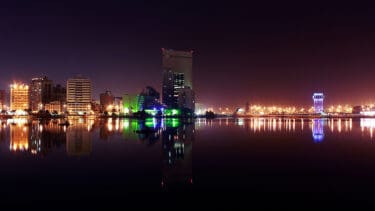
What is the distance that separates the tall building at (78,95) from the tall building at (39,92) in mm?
9329

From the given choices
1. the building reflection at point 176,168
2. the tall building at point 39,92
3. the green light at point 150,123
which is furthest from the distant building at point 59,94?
the building reflection at point 176,168

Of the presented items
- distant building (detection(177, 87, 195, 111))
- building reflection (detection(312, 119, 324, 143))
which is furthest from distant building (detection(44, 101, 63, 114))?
building reflection (detection(312, 119, 324, 143))

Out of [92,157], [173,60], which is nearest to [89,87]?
[173,60]

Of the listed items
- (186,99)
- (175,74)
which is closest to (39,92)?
(175,74)

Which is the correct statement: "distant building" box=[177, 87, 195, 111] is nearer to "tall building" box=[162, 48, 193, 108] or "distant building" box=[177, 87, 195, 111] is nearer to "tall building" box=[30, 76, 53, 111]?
"tall building" box=[162, 48, 193, 108]

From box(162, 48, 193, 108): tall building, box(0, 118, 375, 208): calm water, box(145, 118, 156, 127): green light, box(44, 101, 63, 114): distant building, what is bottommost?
box(0, 118, 375, 208): calm water

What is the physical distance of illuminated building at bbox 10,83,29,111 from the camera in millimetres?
165500

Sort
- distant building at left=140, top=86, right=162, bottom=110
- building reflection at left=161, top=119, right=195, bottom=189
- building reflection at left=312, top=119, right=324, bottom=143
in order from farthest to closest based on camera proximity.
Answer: distant building at left=140, top=86, right=162, bottom=110 < building reflection at left=312, top=119, right=324, bottom=143 < building reflection at left=161, top=119, right=195, bottom=189

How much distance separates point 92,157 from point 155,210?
972 cm

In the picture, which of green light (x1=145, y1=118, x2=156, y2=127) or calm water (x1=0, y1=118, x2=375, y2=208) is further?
green light (x1=145, y1=118, x2=156, y2=127)

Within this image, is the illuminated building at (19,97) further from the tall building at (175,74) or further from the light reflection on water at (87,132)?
the light reflection on water at (87,132)

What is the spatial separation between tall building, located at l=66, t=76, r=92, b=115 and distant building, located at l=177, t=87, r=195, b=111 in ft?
142

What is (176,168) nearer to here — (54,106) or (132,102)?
(54,106)

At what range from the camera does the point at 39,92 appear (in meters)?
171
